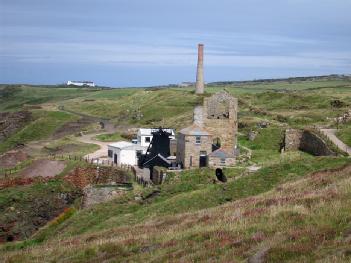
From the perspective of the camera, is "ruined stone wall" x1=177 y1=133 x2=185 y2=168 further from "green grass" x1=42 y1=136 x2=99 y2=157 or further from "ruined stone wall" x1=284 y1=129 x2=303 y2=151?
"green grass" x1=42 y1=136 x2=99 y2=157

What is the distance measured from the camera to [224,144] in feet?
145

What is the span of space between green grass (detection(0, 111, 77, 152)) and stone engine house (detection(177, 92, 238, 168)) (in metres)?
50.9

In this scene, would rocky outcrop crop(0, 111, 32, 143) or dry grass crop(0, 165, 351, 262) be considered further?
rocky outcrop crop(0, 111, 32, 143)

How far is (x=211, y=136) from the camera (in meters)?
40.7

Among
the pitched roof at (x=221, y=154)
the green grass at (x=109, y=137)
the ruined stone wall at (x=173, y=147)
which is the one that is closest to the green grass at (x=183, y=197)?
the pitched roof at (x=221, y=154)

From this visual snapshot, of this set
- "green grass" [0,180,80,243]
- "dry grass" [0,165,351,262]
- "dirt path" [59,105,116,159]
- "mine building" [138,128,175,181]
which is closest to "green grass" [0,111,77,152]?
"dirt path" [59,105,116,159]

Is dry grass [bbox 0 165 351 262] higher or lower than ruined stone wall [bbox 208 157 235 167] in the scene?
higher

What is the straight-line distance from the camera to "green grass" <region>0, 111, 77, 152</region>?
93.9 meters

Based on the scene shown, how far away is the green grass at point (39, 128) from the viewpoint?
308 feet

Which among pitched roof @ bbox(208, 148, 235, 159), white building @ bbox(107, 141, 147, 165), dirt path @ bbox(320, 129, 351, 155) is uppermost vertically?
dirt path @ bbox(320, 129, 351, 155)

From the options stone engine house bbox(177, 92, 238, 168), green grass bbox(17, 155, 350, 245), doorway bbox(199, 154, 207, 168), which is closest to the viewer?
green grass bbox(17, 155, 350, 245)

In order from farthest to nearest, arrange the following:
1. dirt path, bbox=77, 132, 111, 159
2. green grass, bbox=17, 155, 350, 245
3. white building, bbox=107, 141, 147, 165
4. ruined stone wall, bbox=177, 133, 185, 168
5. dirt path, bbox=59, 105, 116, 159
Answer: dirt path, bbox=59, 105, 116, 159 < dirt path, bbox=77, 132, 111, 159 < white building, bbox=107, 141, 147, 165 < ruined stone wall, bbox=177, 133, 185, 168 < green grass, bbox=17, 155, 350, 245

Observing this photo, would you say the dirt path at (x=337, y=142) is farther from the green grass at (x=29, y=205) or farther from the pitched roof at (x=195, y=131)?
the green grass at (x=29, y=205)

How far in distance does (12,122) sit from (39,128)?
14.0 m
